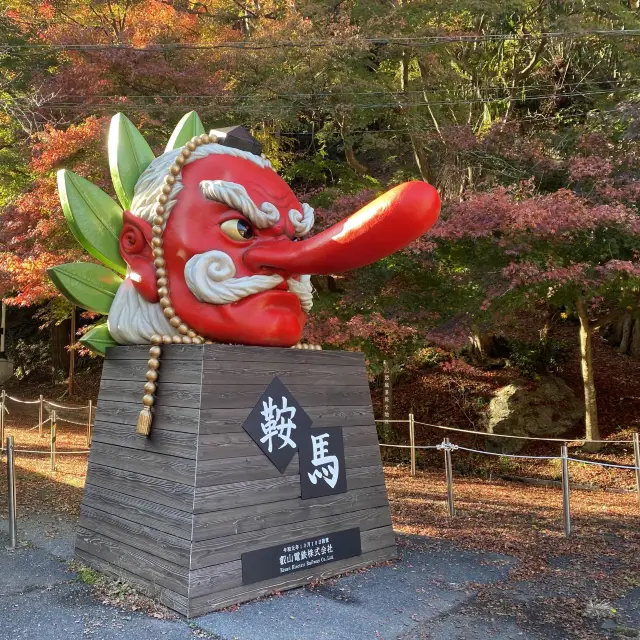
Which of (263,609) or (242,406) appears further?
(242,406)

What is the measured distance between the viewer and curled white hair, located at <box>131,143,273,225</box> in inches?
166

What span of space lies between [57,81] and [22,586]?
629cm

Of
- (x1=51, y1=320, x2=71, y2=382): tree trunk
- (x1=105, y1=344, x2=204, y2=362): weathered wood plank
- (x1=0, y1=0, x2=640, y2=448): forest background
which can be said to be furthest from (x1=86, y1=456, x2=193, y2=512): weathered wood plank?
(x1=51, y1=320, x2=71, y2=382): tree trunk

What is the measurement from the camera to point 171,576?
370cm

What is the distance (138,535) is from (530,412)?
852 centimetres

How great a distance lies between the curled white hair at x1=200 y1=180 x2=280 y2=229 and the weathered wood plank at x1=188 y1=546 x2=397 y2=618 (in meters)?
2.25

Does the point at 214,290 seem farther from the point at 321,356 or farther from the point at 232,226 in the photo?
the point at 321,356

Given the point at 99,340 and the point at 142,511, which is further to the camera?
the point at 99,340

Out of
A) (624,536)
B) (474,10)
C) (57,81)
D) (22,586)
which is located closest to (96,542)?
(22,586)

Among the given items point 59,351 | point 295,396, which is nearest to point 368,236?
point 295,396

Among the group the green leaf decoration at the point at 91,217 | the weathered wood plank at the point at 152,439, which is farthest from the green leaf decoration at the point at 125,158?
the weathered wood plank at the point at 152,439

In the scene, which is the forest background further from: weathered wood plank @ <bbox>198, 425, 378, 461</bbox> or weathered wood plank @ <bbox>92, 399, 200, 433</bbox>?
weathered wood plank @ <bbox>198, 425, 378, 461</bbox>

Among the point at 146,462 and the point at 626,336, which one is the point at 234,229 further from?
the point at 626,336

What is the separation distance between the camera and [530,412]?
1109 cm
